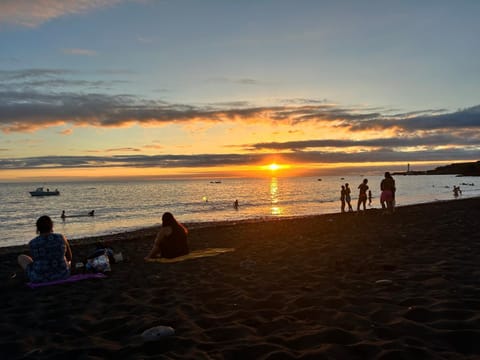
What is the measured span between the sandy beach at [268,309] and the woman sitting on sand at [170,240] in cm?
76

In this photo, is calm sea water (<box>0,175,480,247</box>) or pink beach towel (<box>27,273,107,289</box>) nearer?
pink beach towel (<box>27,273,107,289</box>)

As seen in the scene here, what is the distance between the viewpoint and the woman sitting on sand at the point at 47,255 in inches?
302

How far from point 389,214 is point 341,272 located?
49.1 feet

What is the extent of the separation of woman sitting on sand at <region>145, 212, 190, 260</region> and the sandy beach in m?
0.76

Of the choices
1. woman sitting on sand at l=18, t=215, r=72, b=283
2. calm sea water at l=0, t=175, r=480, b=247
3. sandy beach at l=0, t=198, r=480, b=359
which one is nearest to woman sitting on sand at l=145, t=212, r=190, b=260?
sandy beach at l=0, t=198, r=480, b=359

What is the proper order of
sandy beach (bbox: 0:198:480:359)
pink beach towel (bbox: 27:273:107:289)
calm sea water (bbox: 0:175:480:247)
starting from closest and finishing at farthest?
sandy beach (bbox: 0:198:480:359)
pink beach towel (bbox: 27:273:107:289)
calm sea water (bbox: 0:175:480:247)

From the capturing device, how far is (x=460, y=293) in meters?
5.35

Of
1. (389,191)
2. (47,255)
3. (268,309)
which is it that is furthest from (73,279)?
(389,191)

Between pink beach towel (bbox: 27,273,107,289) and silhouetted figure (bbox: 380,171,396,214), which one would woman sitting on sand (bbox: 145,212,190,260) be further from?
silhouetted figure (bbox: 380,171,396,214)

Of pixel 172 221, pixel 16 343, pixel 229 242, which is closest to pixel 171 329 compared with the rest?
pixel 16 343

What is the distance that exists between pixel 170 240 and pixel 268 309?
5.53 meters

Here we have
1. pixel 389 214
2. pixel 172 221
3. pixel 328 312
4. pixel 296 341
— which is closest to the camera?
pixel 296 341

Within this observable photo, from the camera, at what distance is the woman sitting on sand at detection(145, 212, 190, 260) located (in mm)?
10102

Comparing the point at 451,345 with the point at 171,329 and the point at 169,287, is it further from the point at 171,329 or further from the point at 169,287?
the point at 169,287
